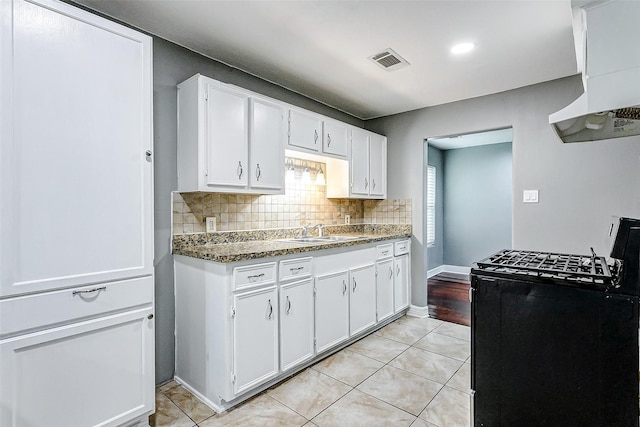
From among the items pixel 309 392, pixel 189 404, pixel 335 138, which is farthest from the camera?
pixel 335 138

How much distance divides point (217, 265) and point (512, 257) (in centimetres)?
174

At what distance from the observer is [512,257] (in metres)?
1.86

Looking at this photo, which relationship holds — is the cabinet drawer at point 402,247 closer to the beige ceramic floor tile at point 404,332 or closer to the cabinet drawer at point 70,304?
the beige ceramic floor tile at point 404,332

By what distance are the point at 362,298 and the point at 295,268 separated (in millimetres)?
1001

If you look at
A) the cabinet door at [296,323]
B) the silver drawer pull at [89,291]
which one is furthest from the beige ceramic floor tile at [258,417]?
the silver drawer pull at [89,291]

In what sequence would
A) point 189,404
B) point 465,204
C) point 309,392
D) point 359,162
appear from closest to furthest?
point 189,404, point 309,392, point 359,162, point 465,204

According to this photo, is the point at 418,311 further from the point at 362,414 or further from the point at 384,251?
the point at 362,414

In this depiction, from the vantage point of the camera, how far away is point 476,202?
236 inches

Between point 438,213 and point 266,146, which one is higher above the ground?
point 266,146

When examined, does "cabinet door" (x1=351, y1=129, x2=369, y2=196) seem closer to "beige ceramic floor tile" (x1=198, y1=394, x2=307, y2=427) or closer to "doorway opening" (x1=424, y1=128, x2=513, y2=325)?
"beige ceramic floor tile" (x1=198, y1=394, x2=307, y2=427)

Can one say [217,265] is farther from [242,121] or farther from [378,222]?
[378,222]

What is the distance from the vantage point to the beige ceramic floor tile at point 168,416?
186 centimetres

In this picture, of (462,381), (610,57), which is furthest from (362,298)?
(610,57)

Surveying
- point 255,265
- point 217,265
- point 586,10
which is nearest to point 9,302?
point 217,265
